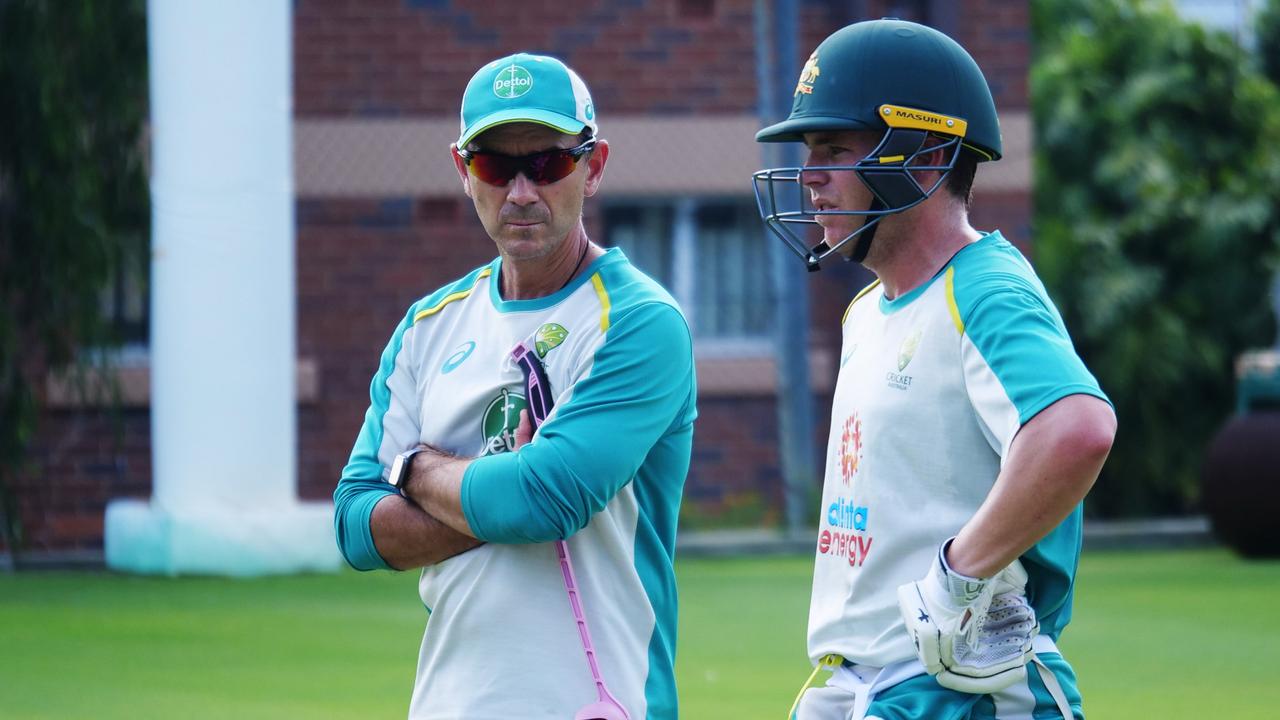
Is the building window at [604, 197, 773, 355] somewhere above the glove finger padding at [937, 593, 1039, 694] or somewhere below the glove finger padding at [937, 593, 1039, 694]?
below

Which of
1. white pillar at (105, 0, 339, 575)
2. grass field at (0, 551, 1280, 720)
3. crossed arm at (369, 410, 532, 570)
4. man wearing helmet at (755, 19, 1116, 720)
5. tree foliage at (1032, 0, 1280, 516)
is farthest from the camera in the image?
tree foliage at (1032, 0, 1280, 516)

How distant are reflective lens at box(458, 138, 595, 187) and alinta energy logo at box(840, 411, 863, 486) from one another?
72 centimetres

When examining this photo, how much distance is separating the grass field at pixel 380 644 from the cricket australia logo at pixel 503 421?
3.69 metres

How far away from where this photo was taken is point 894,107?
10.9ft

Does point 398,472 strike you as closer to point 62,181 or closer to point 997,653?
point 997,653

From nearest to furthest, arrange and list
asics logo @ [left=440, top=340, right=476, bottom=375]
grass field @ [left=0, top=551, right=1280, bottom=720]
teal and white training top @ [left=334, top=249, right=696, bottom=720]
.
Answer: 1. teal and white training top @ [left=334, top=249, right=696, bottom=720]
2. asics logo @ [left=440, top=340, right=476, bottom=375]
3. grass field @ [left=0, top=551, right=1280, bottom=720]

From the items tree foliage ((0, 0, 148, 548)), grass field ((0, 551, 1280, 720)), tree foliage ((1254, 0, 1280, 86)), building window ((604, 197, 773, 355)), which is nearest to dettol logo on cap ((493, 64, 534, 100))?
grass field ((0, 551, 1280, 720))

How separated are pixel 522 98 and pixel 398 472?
72 cm

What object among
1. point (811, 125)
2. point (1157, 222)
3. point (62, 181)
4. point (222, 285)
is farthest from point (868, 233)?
point (1157, 222)

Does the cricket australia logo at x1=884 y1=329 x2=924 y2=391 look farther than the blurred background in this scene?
No

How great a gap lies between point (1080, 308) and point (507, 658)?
1710 cm

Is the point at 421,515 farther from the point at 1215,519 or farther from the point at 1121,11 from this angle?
the point at 1121,11

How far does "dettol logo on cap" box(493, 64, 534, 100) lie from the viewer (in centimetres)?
352

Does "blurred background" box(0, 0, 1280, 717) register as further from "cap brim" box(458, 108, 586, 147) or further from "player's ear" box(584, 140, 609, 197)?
"cap brim" box(458, 108, 586, 147)
